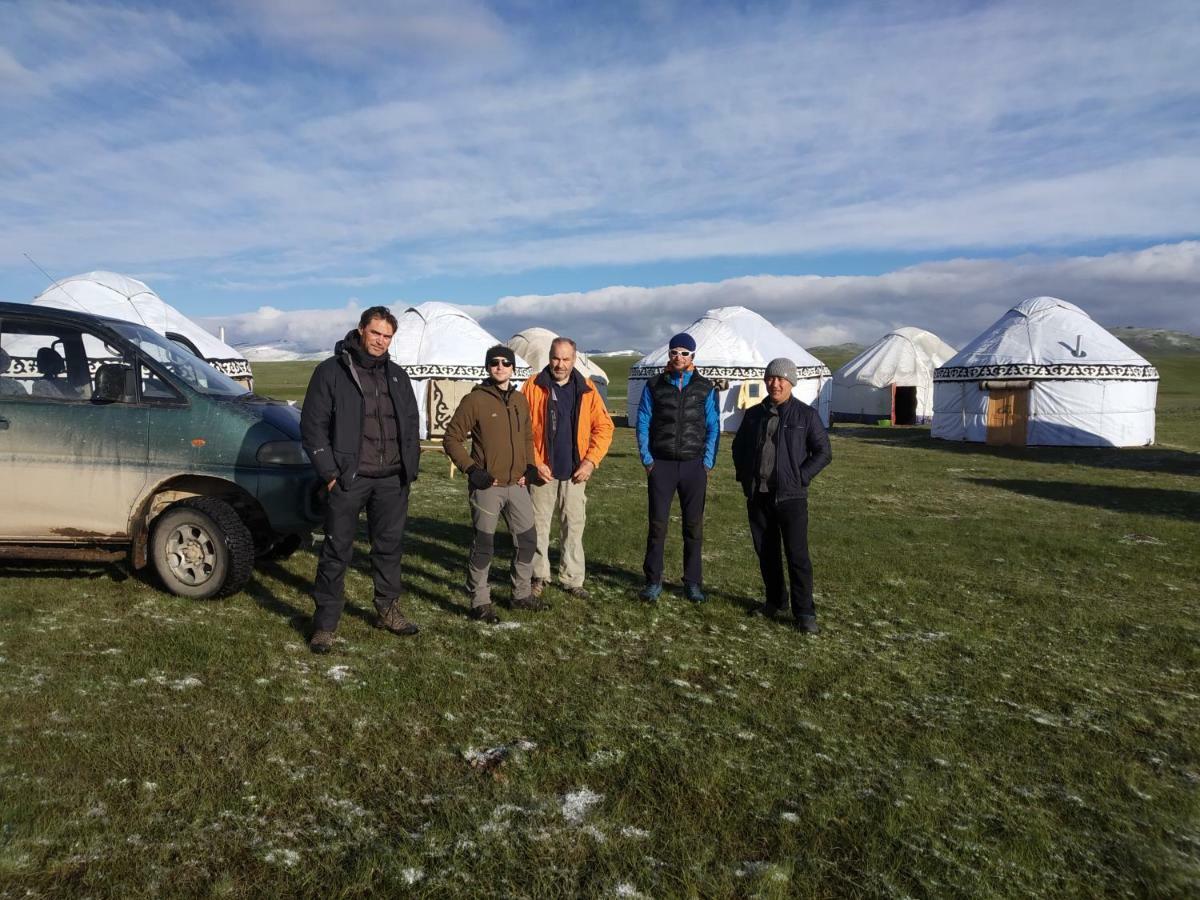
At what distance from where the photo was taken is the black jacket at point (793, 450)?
19.2 ft

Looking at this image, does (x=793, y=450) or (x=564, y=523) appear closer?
(x=793, y=450)

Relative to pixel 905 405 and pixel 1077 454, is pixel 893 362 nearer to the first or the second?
pixel 905 405

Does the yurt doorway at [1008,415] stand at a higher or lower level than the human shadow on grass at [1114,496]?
higher

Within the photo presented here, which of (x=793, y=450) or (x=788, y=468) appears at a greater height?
(x=793, y=450)

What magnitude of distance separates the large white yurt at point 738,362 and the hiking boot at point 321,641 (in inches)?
941

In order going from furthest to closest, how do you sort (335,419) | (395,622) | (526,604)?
(526,604), (395,622), (335,419)

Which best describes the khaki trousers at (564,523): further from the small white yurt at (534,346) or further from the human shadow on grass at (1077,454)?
the small white yurt at (534,346)

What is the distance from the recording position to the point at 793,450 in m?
5.91

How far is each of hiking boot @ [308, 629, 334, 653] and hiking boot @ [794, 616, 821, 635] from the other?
341 cm

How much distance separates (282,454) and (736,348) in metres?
26.0

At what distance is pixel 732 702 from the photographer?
4375 millimetres

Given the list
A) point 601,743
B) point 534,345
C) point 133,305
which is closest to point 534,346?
point 534,345

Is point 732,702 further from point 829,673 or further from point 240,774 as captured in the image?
point 240,774

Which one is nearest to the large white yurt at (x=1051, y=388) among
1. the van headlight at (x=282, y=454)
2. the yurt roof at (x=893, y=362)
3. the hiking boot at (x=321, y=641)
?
the yurt roof at (x=893, y=362)
